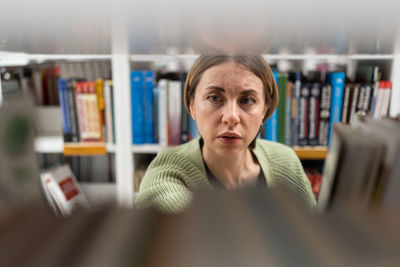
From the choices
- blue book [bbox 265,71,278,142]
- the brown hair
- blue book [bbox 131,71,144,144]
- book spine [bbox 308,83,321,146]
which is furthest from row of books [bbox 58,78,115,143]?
the brown hair

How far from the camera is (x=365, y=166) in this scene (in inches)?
4.1

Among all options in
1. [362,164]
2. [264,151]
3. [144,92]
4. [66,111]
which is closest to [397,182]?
[362,164]

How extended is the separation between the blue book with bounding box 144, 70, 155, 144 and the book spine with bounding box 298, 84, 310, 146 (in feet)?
1.91

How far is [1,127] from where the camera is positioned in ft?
0.30

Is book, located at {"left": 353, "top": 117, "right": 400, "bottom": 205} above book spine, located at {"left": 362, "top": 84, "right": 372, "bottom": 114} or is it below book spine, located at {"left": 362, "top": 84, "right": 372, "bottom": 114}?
above

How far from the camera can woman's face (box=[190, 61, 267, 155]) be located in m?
0.29

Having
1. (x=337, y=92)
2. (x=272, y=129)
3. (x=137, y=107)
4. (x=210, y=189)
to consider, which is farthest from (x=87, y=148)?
(x=210, y=189)

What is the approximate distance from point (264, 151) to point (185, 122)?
923 mm

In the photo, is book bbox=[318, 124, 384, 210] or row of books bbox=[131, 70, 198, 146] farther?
row of books bbox=[131, 70, 198, 146]

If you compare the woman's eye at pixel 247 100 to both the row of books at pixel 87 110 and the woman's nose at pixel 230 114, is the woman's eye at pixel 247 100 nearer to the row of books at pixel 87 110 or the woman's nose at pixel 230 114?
the woman's nose at pixel 230 114

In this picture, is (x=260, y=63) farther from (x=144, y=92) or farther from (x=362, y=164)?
(x=144, y=92)

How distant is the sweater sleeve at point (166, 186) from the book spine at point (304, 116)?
944 millimetres

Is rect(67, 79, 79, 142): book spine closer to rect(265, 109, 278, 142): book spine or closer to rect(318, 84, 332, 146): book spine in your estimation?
rect(265, 109, 278, 142): book spine

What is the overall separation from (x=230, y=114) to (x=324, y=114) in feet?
A: 3.40
